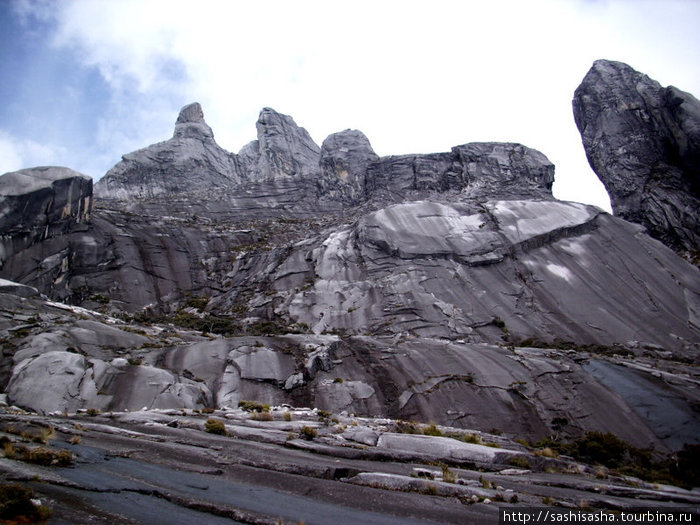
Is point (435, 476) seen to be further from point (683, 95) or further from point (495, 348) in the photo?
point (683, 95)

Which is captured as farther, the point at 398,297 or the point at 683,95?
the point at 683,95

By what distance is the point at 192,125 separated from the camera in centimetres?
13288

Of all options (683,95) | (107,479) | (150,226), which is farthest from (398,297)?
(683,95)

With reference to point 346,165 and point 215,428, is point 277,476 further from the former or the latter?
point 346,165

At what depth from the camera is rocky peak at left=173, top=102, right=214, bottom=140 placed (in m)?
131

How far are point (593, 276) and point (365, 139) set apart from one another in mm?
68246

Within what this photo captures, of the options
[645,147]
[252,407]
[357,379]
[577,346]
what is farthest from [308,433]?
[645,147]

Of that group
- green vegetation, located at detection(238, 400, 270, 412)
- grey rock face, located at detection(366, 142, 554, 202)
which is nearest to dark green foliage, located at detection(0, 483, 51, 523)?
green vegetation, located at detection(238, 400, 270, 412)

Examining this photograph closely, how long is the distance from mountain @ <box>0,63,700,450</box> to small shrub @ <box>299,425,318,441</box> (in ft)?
33.6

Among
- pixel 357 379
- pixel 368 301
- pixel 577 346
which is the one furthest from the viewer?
pixel 368 301

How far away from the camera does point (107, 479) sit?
11.1 m

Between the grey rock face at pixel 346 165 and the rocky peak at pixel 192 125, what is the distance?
48476 millimetres

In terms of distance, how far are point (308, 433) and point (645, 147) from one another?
8198cm

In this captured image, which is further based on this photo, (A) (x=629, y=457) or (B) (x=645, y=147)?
(B) (x=645, y=147)
